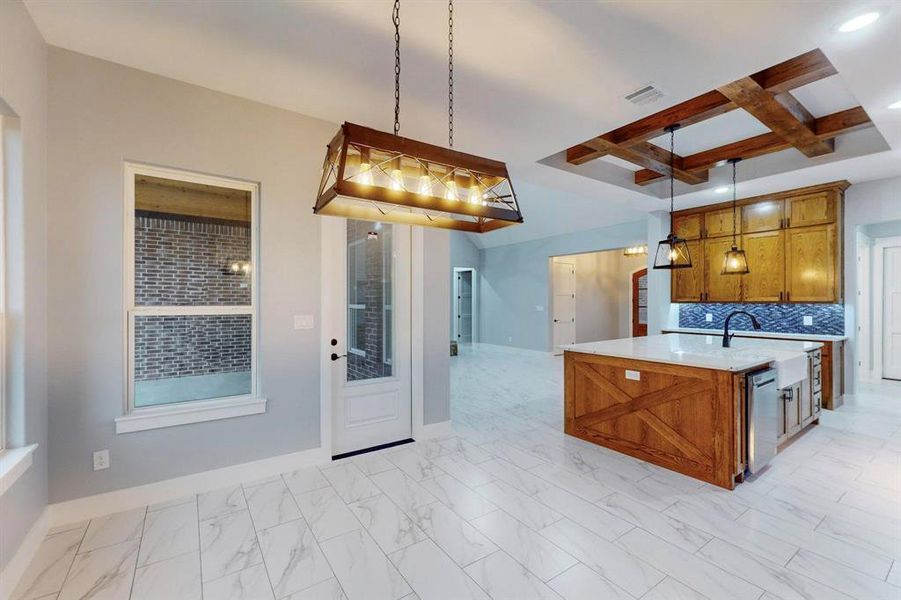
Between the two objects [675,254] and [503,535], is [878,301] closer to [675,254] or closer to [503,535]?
[675,254]

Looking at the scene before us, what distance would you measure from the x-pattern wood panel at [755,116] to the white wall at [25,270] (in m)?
3.78

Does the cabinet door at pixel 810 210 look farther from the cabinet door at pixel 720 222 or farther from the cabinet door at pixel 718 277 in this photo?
the cabinet door at pixel 718 277

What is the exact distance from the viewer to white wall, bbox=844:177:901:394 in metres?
4.75

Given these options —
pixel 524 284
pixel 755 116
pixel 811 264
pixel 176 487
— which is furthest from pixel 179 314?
pixel 524 284

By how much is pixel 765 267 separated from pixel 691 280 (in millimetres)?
933

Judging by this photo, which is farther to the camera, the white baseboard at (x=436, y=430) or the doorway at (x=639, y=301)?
the doorway at (x=639, y=301)

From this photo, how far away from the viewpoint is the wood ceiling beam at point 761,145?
11.2ft

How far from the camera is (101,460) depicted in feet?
8.12

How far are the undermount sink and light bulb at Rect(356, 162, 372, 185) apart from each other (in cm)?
333

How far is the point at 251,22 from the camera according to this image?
212cm

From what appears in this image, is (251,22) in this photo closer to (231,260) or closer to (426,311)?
(231,260)

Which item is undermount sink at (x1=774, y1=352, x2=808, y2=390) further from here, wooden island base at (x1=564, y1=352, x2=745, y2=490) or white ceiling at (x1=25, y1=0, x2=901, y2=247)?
white ceiling at (x1=25, y1=0, x2=901, y2=247)

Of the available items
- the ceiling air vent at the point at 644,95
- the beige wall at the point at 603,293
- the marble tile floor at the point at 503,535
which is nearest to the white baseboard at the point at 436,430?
the marble tile floor at the point at 503,535

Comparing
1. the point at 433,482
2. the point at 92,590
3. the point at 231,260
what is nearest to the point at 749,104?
the point at 433,482
